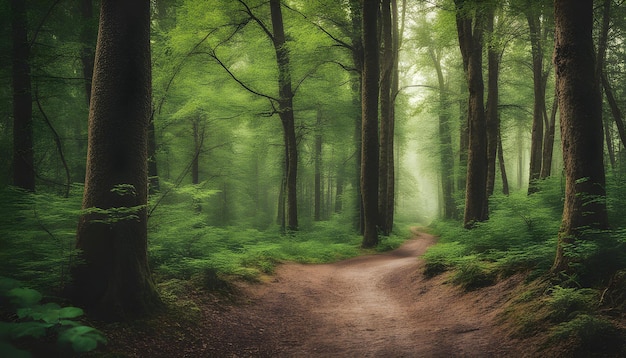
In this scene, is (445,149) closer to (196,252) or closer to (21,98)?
(196,252)

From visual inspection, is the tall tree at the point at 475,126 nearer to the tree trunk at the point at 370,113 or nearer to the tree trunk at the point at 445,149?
the tree trunk at the point at 370,113

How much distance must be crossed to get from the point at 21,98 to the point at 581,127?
44.7 feet

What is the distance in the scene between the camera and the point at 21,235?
482cm

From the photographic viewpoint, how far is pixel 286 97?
16359 mm

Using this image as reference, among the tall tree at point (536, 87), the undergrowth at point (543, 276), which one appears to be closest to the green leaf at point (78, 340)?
the undergrowth at point (543, 276)

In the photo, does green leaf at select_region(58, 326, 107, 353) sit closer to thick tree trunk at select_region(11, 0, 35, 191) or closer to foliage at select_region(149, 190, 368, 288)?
foliage at select_region(149, 190, 368, 288)

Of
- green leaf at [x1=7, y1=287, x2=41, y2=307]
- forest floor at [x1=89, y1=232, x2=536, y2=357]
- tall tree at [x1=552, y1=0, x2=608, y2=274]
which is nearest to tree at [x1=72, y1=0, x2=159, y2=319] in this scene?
forest floor at [x1=89, y1=232, x2=536, y2=357]

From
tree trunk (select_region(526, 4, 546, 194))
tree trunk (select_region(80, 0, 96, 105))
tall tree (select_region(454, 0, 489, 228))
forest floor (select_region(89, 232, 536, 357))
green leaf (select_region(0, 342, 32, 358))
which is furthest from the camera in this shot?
tree trunk (select_region(526, 4, 546, 194))

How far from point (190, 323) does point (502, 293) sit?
5273mm

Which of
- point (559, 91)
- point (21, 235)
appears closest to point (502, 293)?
point (559, 91)

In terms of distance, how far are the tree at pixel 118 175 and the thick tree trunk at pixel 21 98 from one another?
6115 mm

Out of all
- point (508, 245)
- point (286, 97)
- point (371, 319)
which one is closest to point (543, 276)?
point (508, 245)

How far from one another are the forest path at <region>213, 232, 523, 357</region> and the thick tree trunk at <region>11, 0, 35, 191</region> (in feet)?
25.4

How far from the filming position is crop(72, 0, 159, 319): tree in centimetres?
489
